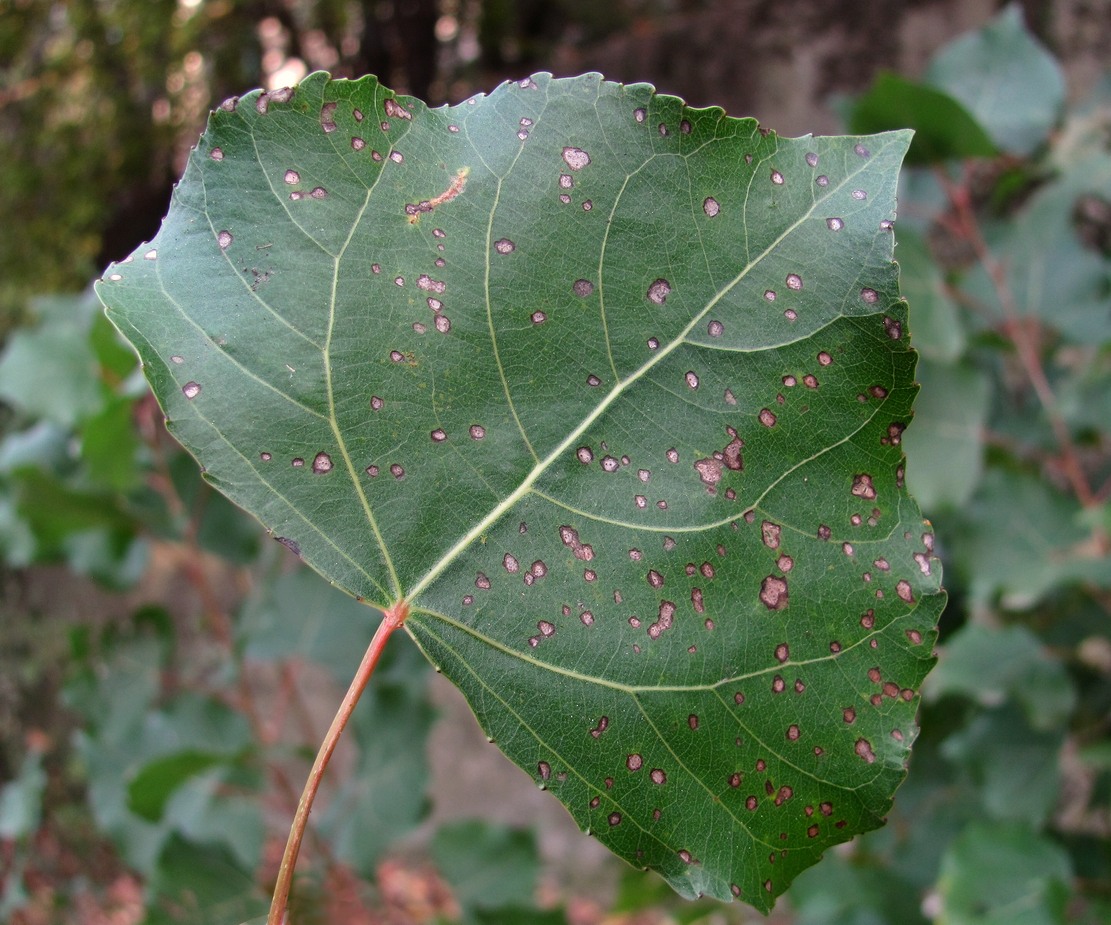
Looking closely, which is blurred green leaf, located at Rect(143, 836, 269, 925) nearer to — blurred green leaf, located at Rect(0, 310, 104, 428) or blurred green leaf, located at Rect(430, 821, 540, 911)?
blurred green leaf, located at Rect(430, 821, 540, 911)

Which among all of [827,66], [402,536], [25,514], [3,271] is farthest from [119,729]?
[3,271]

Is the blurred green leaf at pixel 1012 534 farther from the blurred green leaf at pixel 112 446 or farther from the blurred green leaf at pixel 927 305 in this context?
the blurred green leaf at pixel 112 446

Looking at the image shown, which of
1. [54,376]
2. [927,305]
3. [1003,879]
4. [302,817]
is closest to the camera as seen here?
[302,817]

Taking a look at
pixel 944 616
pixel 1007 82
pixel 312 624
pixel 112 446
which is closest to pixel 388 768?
pixel 312 624

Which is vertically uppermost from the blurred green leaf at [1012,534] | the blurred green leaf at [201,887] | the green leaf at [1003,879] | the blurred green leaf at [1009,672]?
the blurred green leaf at [1012,534]

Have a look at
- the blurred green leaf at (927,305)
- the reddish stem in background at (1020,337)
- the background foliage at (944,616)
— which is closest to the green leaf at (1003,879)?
the background foliage at (944,616)

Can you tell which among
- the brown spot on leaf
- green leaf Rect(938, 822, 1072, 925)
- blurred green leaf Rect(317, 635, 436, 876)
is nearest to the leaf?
the brown spot on leaf

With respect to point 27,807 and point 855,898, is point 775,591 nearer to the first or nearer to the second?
point 855,898
